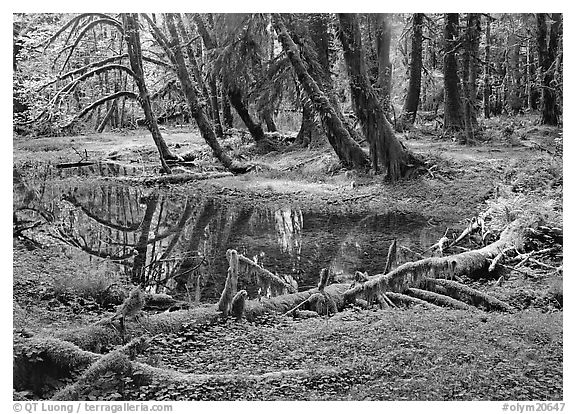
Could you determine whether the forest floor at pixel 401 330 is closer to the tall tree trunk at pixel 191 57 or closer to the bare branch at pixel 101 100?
the bare branch at pixel 101 100

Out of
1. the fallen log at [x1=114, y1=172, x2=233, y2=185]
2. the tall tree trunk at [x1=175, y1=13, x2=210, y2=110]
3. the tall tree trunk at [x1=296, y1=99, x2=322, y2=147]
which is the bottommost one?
the fallen log at [x1=114, y1=172, x2=233, y2=185]

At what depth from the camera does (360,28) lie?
7.62 m

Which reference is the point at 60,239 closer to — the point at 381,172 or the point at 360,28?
the point at 381,172

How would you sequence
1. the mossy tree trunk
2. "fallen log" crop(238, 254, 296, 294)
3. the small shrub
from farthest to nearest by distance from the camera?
the mossy tree trunk, "fallen log" crop(238, 254, 296, 294), the small shrub

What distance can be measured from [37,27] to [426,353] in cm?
434

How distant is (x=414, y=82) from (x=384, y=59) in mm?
579

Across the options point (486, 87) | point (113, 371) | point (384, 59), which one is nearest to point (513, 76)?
point (486, 87)

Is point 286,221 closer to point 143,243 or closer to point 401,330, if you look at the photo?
point 143,243

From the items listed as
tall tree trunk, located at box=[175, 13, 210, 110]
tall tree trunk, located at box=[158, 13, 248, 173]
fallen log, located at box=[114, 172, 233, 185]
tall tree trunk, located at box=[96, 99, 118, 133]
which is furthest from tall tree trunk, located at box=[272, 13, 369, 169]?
tall tree trunk, located at box=[96, 99, 118, 133]

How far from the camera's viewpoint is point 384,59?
8945 mm

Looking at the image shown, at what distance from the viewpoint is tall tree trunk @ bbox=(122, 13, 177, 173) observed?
6275 millimetres

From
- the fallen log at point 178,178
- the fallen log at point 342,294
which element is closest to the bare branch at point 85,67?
the fallen log at point 178,178

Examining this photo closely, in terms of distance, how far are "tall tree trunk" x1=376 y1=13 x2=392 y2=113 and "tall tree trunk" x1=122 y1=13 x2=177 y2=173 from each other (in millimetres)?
2867

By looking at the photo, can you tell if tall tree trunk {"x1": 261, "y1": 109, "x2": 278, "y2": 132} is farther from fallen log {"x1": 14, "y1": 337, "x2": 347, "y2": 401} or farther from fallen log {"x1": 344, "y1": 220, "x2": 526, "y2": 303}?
fallen log {"x1": 14, "y1": 337, "x2": 347, "y2": 401}
